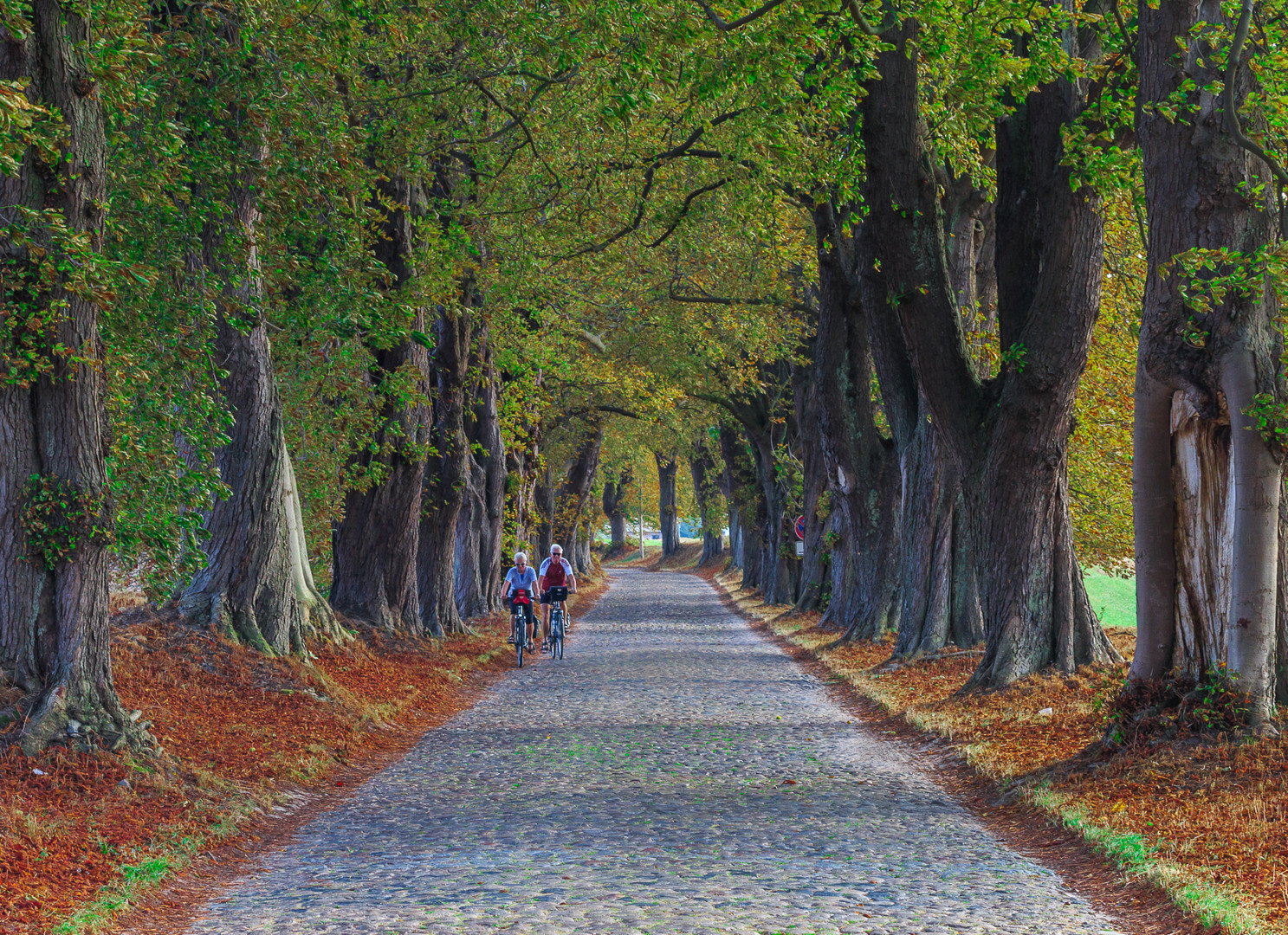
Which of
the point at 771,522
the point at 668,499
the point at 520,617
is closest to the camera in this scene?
the point at 520,617

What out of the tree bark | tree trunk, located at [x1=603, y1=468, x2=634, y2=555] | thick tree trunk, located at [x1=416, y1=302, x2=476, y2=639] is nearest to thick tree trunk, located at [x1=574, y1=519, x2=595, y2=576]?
tree trunk, located at [x1=603, y1=468, x2=634, y2=555]

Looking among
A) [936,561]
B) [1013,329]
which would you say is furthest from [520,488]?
[1013,329]

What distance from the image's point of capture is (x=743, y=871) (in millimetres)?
7020

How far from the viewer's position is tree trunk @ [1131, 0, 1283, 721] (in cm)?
862

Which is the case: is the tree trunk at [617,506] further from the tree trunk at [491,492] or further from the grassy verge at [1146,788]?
the grassy verge at [1146,788]

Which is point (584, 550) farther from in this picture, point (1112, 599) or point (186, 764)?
point (186, 764)

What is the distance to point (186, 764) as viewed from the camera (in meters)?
9.22

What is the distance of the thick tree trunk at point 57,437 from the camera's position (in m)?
8.49

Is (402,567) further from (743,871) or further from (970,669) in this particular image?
(743,871)

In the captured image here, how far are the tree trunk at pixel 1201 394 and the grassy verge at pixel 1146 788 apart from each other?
739 millimetres

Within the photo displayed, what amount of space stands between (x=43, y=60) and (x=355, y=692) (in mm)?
8039

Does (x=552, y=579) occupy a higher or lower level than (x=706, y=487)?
lower

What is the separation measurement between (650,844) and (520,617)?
43.7 ft

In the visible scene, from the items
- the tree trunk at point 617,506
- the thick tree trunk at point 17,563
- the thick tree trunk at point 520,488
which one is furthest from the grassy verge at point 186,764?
the tree trunk at point 617,506
